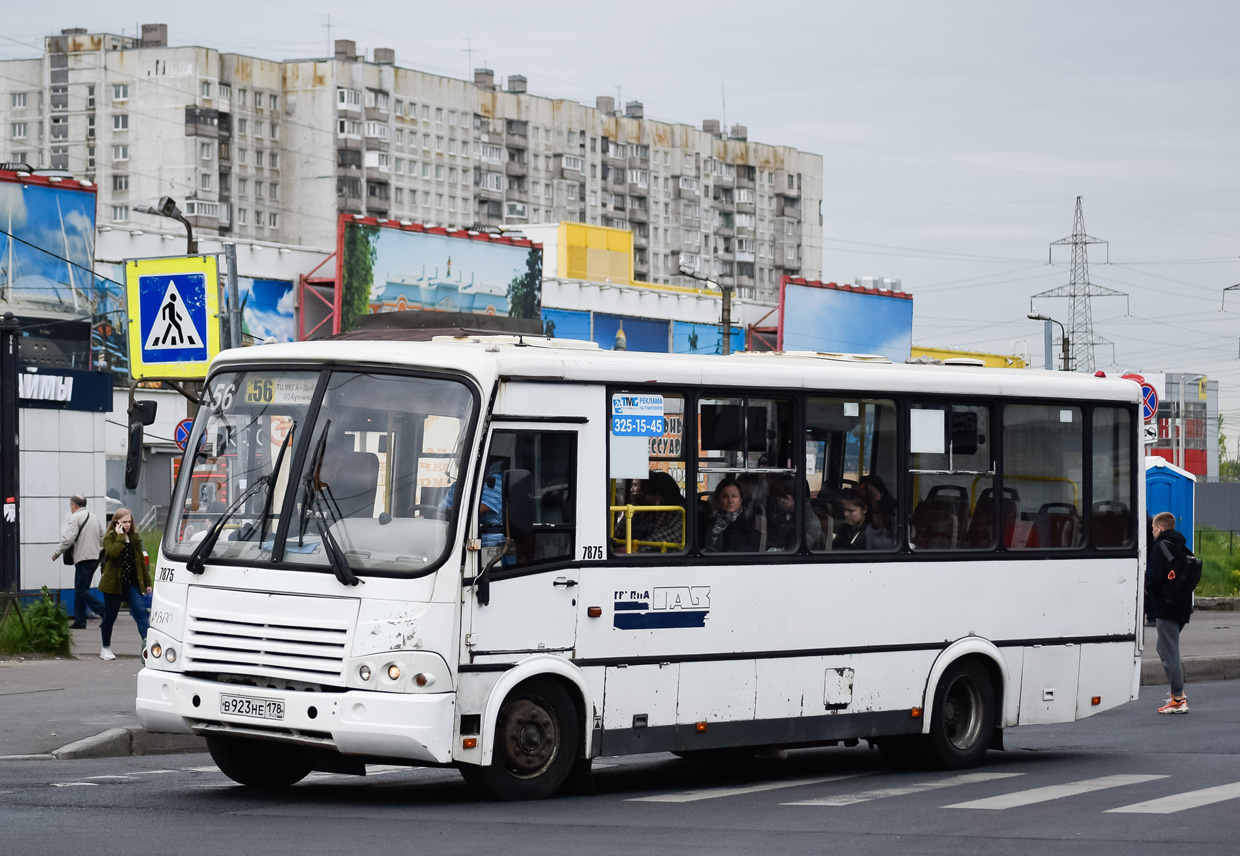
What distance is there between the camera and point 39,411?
26.7 metres

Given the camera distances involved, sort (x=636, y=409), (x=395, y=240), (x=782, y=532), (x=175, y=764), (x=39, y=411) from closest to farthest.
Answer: (x=636, y=409), (x=782, y=532), (x=175, y=764), (x=39, y=411), (x=395, y=240)

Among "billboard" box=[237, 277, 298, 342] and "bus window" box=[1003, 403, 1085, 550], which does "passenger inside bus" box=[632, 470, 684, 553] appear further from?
"billboard" box=[237, 277, 298, 342]

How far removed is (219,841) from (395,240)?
3921cm

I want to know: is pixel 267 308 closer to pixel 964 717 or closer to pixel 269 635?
pixel 964 717

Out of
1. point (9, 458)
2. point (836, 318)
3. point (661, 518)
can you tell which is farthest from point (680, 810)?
point (836, 318)

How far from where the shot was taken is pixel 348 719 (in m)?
10.7

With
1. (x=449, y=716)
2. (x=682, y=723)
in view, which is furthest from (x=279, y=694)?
(x=682, y=723)

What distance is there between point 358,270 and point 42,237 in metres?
11.4

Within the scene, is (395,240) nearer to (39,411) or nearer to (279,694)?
(39,411)

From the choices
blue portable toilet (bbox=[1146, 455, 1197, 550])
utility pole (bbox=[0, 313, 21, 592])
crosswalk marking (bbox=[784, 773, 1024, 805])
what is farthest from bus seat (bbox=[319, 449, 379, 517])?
blue portable toilet (bbox=[1146, 455, 1197, 550])

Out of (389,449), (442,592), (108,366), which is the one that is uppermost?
(108,366)

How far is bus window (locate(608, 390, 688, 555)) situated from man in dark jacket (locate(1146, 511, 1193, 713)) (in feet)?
23.1

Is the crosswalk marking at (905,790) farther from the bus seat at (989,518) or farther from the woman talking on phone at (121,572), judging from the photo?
the woman talking on phone at (121,572)

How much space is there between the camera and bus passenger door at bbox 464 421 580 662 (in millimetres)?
11062
